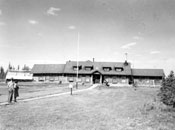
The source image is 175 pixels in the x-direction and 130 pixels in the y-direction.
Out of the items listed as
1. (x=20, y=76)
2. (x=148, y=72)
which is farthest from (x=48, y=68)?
(x=148, y=72)

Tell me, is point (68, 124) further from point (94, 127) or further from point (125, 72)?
Answer: point (125, 72)

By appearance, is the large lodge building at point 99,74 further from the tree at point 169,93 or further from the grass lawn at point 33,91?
the tree at point 169,93

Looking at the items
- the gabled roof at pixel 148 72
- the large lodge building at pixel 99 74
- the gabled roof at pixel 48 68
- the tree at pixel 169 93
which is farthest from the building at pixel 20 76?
the tree at pixel 169 93

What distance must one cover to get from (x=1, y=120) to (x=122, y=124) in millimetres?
6144

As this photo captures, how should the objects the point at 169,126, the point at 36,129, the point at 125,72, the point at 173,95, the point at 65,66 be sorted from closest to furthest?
the point at 36,129, the point at 169,126, the point at 173,95, the point at 125,72, the point at 65,66

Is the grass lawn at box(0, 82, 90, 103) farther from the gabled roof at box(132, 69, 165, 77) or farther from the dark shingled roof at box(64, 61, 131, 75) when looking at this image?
the gabled roof at box(132, 69, 165, 77)

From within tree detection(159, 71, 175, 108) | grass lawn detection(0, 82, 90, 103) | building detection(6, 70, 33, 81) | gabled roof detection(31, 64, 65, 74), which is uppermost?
gabled roof detection(31, 64, 65, 74)

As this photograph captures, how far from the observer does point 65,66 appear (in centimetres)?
5309

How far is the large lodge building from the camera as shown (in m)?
49.3

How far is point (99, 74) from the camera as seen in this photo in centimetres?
4919

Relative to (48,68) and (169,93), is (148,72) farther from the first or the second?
(169,93)

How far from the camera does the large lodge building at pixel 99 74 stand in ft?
162

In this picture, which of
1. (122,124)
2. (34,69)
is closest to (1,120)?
(122,124)

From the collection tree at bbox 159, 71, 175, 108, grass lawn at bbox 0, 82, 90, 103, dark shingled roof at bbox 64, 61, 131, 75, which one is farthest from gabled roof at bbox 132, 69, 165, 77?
tree at bbox 159, 71, 175, 108
